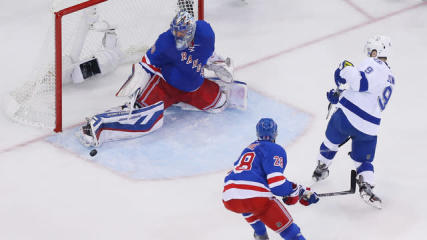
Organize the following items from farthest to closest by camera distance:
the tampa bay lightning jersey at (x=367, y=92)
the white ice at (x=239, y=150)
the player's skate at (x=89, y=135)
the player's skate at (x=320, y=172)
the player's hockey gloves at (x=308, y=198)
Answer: the player's skate at (x=89, y=135) < the player's skate at (x=320, y=172) < the white ice at (x=239, y=150) < the tampa bay lightning jersey at (x=367, y=92) < the player's hockey gloves at (x=308, y=198)

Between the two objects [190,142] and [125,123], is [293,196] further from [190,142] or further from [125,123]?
[125,123]

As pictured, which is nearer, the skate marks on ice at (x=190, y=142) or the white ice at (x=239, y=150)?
the white ice at (x=239, y=150)

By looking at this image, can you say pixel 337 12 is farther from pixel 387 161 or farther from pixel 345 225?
pixel 345 225

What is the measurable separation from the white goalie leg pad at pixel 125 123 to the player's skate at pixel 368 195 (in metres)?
1.29

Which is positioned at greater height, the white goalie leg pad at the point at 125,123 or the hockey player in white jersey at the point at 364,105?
the hockey player in white jersey at the point at 364,105

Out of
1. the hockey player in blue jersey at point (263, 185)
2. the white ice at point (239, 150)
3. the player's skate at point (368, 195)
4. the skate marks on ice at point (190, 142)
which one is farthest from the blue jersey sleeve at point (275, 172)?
the skate marks on ice at point (190, 142)

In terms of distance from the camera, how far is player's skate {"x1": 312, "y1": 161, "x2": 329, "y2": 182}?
15.1ft

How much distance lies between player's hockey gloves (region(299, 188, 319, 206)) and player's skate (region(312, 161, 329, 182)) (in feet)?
1.44

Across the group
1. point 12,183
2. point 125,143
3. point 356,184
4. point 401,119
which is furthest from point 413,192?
point 12,183

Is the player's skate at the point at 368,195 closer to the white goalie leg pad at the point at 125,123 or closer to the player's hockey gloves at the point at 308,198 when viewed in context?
the player's hockey gloves at the point at 308,198

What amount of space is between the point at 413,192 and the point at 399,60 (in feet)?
5.32

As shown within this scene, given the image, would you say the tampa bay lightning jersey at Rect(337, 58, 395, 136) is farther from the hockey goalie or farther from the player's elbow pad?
the hockey goalie

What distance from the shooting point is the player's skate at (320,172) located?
15.1ft

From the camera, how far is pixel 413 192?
4617 mm
